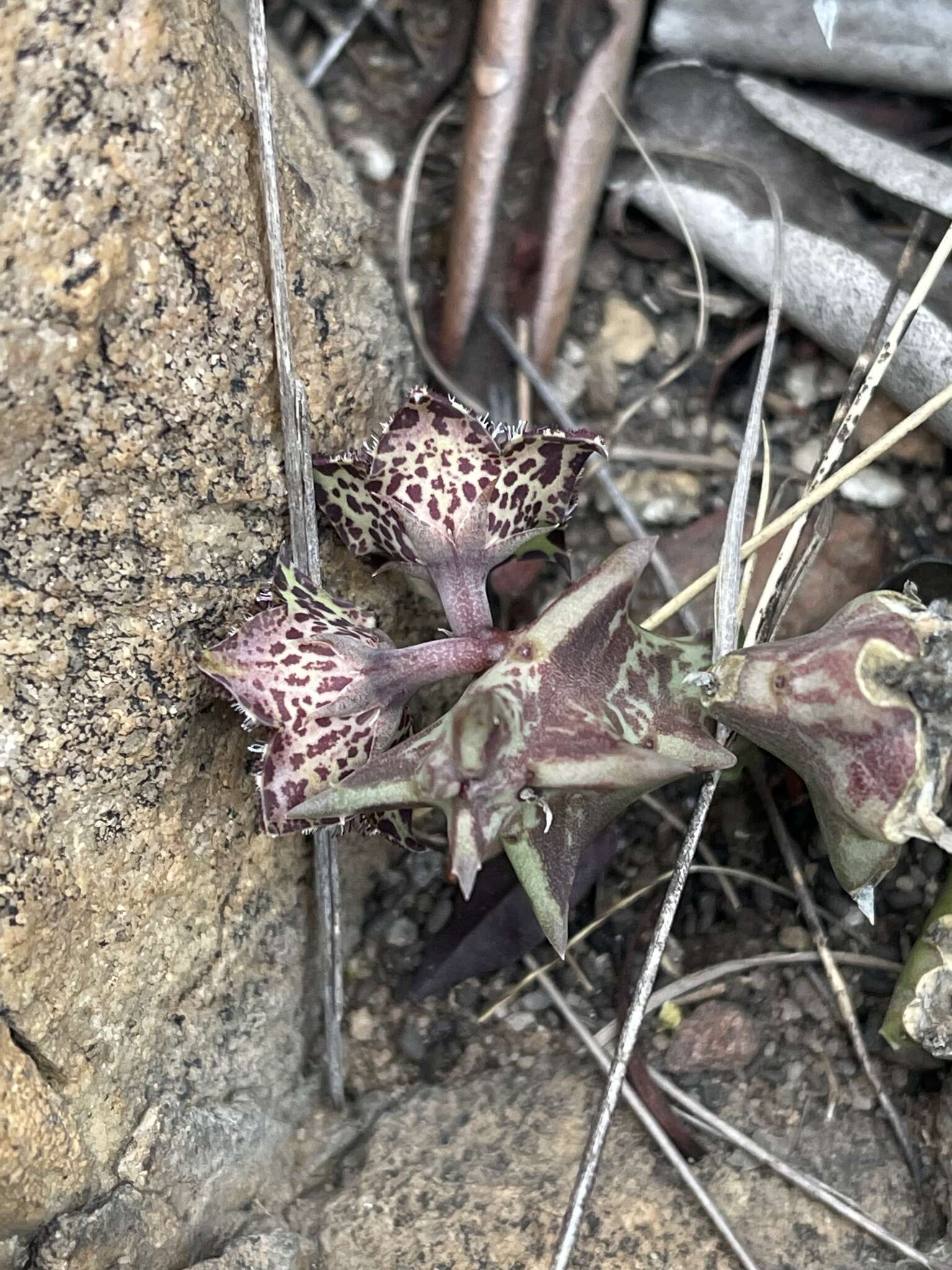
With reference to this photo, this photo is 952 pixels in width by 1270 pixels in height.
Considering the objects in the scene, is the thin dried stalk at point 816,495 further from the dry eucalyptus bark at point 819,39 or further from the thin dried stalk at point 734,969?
the dry eucalyptus bark at point 819,39

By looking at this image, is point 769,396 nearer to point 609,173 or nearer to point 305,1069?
point 609,173

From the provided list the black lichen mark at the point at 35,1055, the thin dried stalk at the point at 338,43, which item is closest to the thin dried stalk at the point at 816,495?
the black lichen mark at the point at 35,1055

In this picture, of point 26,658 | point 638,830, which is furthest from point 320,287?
point 638,830

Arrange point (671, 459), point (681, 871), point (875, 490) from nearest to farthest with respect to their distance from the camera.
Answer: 1. point (681, 871)
2. point (875, 490)
3. point (671, 459)

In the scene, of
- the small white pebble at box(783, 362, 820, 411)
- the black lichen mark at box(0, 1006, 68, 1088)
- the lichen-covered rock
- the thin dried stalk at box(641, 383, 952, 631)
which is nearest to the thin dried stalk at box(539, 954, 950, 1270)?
the lichen-covered rock

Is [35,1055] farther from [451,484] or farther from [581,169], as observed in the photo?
[581,169]

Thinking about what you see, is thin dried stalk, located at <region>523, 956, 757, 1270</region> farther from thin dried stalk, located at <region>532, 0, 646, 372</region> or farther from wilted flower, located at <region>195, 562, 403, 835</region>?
thin dried stalk, located at <region>532, 0, 646, 372</region>

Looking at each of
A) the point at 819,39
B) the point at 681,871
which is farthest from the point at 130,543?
the point at 819,39
